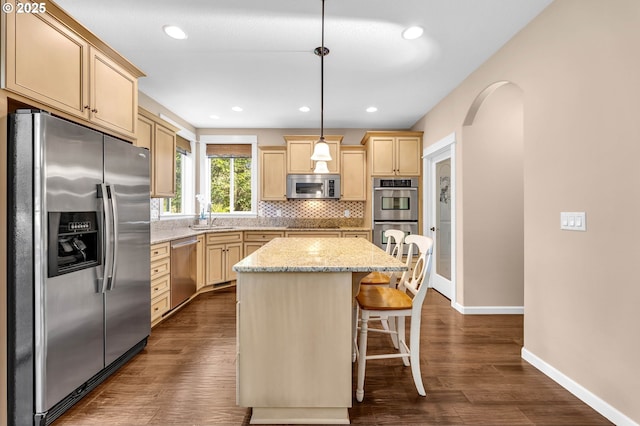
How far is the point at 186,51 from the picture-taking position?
291cm

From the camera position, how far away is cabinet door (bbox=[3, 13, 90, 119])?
1663 mm

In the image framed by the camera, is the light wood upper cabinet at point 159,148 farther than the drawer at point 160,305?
Yes

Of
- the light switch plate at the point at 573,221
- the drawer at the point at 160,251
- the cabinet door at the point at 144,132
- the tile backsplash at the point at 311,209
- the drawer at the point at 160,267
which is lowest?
the drawer at the point at 160,267

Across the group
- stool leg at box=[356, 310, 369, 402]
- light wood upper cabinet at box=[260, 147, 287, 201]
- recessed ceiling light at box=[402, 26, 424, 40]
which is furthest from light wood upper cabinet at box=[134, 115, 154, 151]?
stool leg at box=[356, 310, 369, 402]

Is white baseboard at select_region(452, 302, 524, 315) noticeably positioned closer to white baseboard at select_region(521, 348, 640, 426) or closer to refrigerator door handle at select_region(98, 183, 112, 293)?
white baseboard at select_region(521, 348, 640, 426)

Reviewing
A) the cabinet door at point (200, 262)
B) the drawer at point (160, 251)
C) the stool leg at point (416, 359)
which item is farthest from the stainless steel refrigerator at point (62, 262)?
the stool leg at point (416, 359)

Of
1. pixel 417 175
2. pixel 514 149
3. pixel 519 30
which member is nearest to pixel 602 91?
pixel 519 30

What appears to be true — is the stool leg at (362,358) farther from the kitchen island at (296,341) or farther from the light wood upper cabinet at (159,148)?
the light wood upper cabinet at (159,148)

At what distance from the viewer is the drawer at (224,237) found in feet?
14.9

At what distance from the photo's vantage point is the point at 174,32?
8.53 ft

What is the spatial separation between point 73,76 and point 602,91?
10.5 feet

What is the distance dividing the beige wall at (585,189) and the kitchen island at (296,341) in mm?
1231

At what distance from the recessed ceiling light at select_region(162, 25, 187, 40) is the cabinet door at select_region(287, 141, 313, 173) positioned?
105 inches

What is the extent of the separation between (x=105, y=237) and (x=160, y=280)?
4.19 ft
